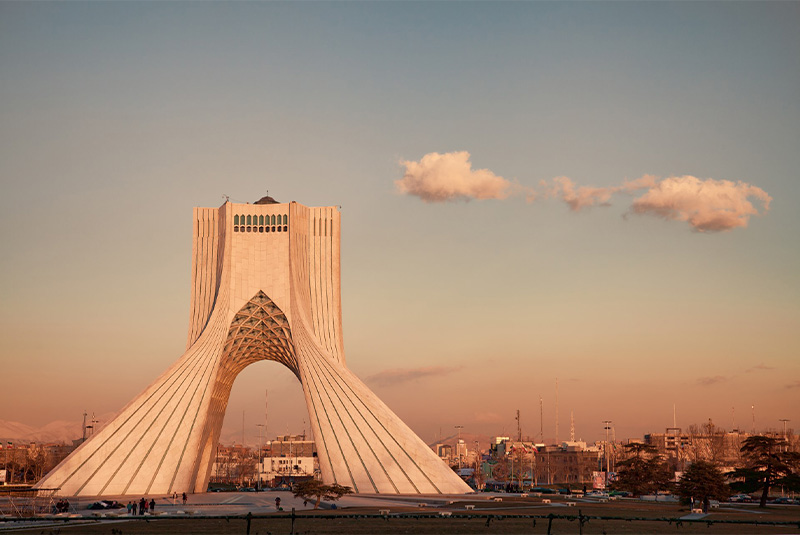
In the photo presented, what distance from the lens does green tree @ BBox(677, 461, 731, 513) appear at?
151 ft

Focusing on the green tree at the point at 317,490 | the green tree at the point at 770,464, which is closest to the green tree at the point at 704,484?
the green tree at the point at 770,464

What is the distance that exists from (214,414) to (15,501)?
27131 millimetres

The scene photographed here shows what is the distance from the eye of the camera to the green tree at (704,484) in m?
45.9

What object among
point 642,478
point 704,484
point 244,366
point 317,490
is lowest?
point 642,478

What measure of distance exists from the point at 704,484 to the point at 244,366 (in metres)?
43.2

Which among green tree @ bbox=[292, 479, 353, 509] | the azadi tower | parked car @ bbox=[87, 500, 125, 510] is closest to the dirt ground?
green tree @ bbox=[292, 479, 353, 509]

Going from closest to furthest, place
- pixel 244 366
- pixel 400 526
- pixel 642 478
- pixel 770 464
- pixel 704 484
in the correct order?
1. pixel 400 526
2. pixel 704 484
3. pixel 770 464
4. pixel 642 478
5. pixel 244 366

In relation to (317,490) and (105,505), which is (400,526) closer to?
(317,490)

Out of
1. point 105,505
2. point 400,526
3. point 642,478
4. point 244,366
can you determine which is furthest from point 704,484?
point 244,366

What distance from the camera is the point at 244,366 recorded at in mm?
76500

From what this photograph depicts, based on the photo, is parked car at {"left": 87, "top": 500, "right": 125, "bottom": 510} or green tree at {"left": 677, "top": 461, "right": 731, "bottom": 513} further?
green tree at {"left": 677, "top": 461, "right": 731, "bottom": 513}

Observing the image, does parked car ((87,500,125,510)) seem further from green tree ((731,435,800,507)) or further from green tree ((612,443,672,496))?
green tree ((731,435,800,507))

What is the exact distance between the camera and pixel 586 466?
138750 mm

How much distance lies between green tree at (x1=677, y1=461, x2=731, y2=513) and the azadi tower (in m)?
14.0
